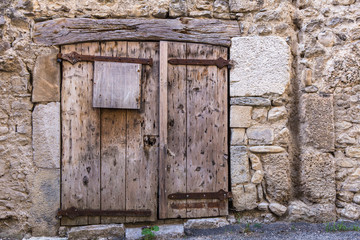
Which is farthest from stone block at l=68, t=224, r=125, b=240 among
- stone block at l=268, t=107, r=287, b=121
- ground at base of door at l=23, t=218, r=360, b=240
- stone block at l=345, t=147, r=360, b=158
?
stone block at l=345, t=147, r=360, b=158

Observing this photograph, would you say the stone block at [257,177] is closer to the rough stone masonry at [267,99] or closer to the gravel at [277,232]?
the rough stone masonry at [267,99]

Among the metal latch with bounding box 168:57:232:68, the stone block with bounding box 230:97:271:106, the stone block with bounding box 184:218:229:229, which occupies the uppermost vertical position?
the metal latch with bounding box 168:57:232:68

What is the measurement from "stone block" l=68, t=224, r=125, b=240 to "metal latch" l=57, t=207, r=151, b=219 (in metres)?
0.11

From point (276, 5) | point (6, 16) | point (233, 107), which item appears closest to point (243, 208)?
point (233, 107)

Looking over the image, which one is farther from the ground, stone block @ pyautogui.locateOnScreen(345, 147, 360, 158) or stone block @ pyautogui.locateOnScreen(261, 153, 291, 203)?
stone block @ pyautogui.locateOnScreen(345, 147, 360, 158)

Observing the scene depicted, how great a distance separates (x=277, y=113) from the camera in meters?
2.86

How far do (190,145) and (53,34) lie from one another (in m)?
1.76

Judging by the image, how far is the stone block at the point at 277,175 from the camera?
2834 mm

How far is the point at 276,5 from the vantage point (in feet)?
9.57

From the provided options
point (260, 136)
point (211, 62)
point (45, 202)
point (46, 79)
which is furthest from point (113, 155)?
point (260, 136)

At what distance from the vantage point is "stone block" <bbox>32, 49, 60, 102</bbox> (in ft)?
8.82

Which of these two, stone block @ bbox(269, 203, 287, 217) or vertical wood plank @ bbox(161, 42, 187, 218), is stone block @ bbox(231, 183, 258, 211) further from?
vertical wood plank @ bbox(161, 42, 187, 218)

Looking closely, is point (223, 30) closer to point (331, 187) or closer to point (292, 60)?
point (292, 60)

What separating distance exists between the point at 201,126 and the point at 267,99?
74 centimetres
